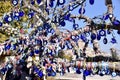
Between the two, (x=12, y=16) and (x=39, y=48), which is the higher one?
(x=12, y=16)

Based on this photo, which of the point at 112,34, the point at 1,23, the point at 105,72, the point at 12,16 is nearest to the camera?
the point at 105,72

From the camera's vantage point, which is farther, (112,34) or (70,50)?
(70,50)

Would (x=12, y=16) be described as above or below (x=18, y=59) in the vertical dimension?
above

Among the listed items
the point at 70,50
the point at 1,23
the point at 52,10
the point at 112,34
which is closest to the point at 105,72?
the point at 112,34

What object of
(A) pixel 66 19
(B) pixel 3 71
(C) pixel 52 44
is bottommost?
(B) pixel 3 71

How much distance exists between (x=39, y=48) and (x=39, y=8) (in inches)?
30.0

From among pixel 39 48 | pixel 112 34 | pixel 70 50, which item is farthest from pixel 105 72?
pixel 39 48

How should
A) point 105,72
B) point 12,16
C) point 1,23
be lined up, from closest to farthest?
point 105,72 < point 12,16 < point 1,23

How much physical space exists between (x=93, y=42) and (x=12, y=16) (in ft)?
4.41

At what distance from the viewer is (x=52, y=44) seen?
220 inches

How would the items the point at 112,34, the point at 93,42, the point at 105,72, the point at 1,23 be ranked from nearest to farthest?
the point at 105,72, the point at 112,34, the point at 93,42, the point at 1,23

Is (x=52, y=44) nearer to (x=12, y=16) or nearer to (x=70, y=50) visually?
(x=70, y=50)

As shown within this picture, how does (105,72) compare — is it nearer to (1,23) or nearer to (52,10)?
(52,10)

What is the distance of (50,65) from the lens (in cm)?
531
